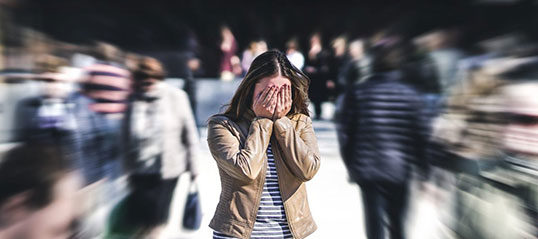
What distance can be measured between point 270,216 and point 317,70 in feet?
6.22

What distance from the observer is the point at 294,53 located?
3.02m

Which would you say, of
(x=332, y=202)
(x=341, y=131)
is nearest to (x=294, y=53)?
(x=341, y=131)

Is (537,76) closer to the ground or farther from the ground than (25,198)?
farther from the ground

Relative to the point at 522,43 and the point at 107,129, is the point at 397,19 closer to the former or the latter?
the point at 522,43

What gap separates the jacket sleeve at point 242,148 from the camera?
51.4 inches

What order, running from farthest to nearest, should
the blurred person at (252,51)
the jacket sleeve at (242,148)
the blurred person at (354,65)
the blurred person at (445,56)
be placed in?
the blurred person at (252,51) → the blurred person at (354,65) → the blurred person at (445,56) → the jacket sleeve at (242,148)

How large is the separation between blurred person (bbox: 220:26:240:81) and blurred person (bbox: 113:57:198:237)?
0.39 metres

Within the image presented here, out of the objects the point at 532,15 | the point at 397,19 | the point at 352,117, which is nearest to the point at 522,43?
the point at 532,15

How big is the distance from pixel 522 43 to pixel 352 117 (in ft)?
4.75

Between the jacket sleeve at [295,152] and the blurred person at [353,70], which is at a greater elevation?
the blurred person at [353,70]

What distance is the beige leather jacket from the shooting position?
1328mm

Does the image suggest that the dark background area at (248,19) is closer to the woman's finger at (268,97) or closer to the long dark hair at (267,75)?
the long dark hair at (267,75)

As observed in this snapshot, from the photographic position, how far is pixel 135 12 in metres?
2.80

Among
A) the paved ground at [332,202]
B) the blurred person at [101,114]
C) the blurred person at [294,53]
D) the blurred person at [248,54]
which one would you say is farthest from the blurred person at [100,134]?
the blurred person at [294,53]
